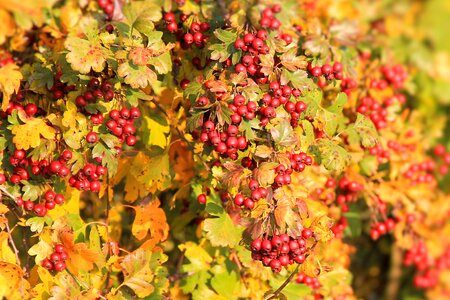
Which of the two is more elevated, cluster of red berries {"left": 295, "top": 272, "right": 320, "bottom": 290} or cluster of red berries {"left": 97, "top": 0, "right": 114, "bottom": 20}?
cluster of red berries {"left": 97, "top": 0, "right": 114, "bottom": 20}

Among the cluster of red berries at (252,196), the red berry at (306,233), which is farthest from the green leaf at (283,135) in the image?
the red berry at (306,233)

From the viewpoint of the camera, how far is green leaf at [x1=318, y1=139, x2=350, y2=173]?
2.50m

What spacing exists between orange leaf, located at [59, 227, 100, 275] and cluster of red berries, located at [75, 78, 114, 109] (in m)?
0.47

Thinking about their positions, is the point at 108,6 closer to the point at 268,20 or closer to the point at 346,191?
the point at 268,20

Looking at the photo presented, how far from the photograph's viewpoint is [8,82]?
7.93 feet

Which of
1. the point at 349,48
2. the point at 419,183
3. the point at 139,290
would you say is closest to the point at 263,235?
the point at 139,290

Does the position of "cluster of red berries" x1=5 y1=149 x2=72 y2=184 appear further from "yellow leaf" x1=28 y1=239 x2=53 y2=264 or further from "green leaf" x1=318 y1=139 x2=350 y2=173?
"green leaf" x1=318 y1=139 x2=350 y2=173

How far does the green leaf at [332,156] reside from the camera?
250 cm

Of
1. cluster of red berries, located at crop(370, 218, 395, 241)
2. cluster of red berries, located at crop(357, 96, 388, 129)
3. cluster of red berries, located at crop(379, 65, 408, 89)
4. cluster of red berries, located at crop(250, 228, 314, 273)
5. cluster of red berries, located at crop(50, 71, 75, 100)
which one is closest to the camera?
cluster of red berries, located at crop(250, 228, 314, 273)

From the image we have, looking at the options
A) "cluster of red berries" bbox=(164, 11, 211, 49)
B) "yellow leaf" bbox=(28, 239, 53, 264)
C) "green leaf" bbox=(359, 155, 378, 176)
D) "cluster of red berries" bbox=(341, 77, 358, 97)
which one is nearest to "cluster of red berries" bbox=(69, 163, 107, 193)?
"yellow leaf" bbox=(28, 239, 53, 264)

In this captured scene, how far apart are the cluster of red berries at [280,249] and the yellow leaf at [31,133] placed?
0.82 meters

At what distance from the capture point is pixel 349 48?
10.5 feet

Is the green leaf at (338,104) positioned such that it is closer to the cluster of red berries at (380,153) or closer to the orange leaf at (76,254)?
the cluster of red berries at (380,153)

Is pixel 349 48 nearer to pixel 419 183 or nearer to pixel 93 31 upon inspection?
pixel 419 183
